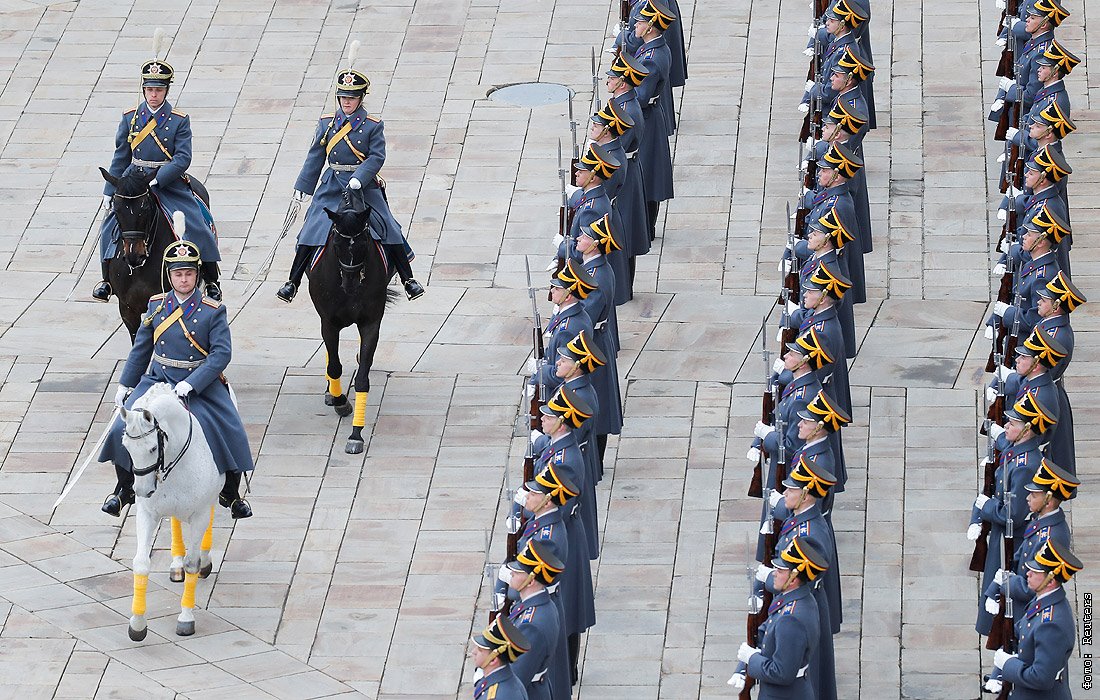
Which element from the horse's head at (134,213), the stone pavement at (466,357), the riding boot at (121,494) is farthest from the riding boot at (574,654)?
the horse's head at (134,213)

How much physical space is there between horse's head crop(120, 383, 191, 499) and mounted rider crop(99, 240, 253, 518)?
1.83 feet

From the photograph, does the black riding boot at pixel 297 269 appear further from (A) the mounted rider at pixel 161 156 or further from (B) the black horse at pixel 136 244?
(B) the black horse at pixel 136 244

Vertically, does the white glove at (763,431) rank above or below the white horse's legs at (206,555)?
above

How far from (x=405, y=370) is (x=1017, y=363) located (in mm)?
5555

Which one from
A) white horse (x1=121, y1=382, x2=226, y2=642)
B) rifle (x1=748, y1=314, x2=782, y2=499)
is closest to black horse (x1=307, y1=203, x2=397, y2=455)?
white horse (x1=121, y1=382, x2=226, y2=642)

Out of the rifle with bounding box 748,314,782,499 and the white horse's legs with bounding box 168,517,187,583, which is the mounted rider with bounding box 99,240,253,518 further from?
the rifle with bounding box 748,314,782,499

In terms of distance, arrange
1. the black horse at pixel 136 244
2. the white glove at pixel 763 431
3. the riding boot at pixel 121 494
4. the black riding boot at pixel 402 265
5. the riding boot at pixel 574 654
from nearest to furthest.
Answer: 1. the riding boot at pixel 574 654
2. the white glove at pixel 763 431
3. the riding boot at pixel 121 494
4. the black horse at pixel 136 244
5. the black riding boot at pixel 402 265

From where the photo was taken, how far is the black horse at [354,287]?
59.8 ft

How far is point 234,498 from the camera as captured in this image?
1673 cm

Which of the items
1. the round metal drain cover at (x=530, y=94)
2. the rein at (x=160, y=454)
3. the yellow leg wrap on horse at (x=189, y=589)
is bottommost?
the round metal drain cover at (x=530, y=94)

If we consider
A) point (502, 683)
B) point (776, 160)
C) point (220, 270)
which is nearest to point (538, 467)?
point (502, 683)

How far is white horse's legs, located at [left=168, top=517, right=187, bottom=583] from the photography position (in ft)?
54.4

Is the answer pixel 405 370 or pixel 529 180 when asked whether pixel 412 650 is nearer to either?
pixel 405 370

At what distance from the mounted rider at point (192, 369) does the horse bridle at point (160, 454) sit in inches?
16.8
